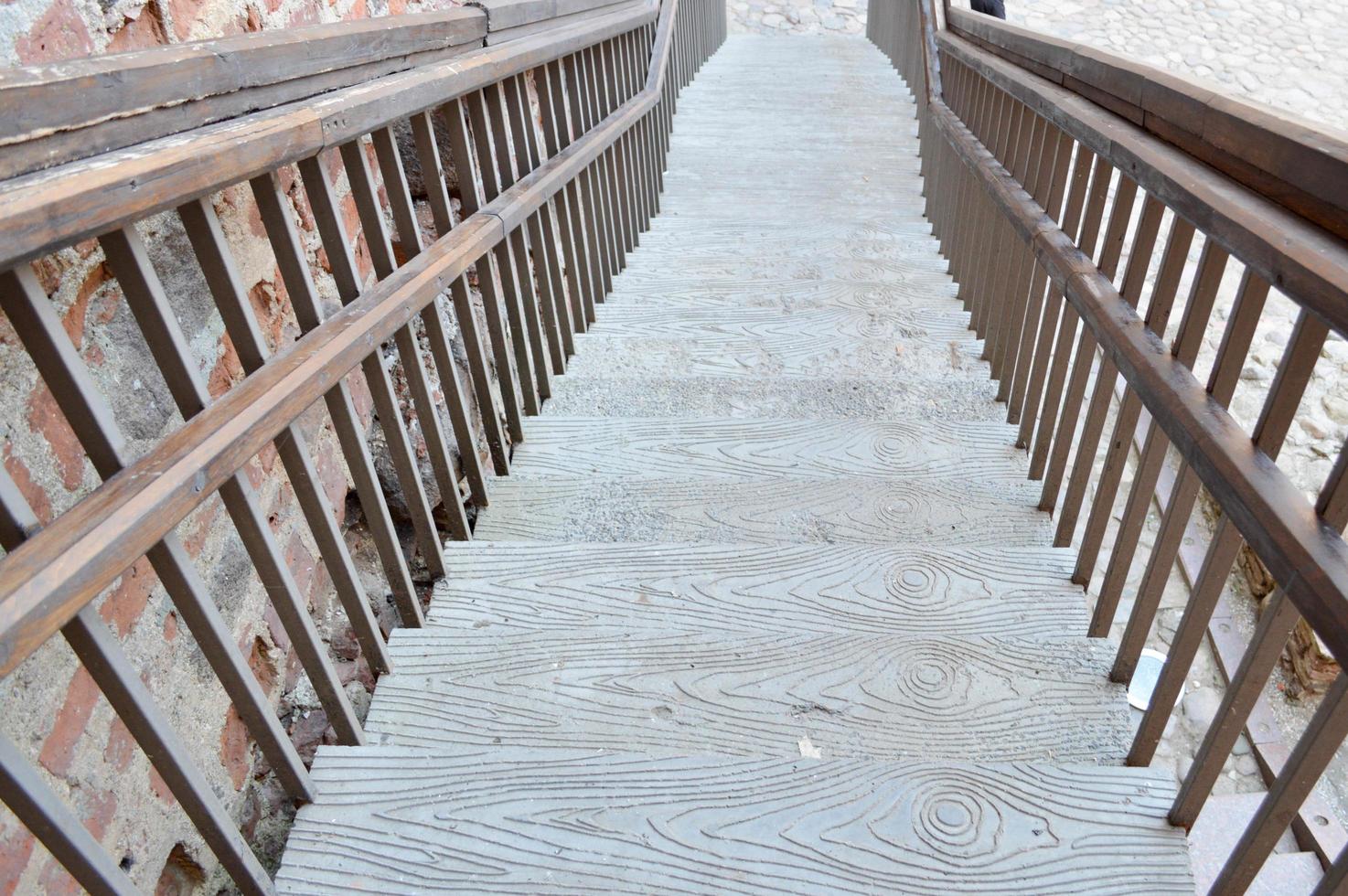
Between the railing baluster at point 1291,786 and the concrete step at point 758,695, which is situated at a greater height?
the railing baluster at point 1291,786

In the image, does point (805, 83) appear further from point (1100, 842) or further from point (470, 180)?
point (1100, 842)

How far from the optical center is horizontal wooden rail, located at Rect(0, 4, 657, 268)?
0.73 meters

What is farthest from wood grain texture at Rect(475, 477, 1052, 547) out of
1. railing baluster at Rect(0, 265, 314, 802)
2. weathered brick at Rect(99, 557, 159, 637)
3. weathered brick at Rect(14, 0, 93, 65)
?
weathered brick at Rect(14, 0, 93, 65)

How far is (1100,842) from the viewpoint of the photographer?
47.6 inches

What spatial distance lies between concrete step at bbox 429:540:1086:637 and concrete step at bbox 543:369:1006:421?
0.66m

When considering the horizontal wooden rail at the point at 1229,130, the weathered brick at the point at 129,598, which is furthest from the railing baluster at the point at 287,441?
the horizontal wooden rail at the point at 1229,130

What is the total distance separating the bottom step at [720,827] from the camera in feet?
3.87

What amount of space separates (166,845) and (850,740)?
1.01 metres

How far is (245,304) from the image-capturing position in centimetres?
112

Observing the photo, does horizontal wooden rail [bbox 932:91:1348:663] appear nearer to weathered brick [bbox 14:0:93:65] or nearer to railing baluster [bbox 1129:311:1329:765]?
railing baluster [bbox 1129:311:1329:765]

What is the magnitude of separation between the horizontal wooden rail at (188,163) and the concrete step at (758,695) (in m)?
0.82

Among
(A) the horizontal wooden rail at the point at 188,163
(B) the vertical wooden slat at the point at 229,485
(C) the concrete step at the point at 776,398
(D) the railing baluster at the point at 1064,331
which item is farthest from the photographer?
(C) the concrete step at the point at 776,398

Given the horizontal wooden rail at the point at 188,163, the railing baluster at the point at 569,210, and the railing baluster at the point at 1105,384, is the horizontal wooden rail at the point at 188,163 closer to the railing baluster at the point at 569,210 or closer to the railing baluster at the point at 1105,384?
the railing baluster at the point at 569,210

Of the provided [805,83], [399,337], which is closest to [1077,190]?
[399,337]
